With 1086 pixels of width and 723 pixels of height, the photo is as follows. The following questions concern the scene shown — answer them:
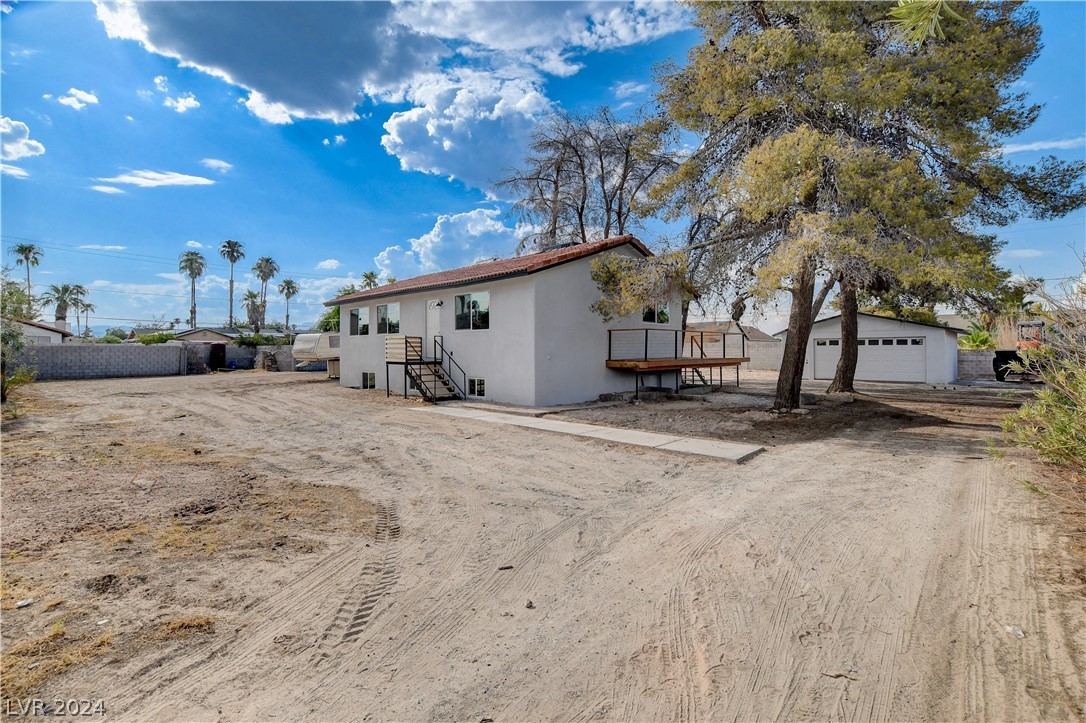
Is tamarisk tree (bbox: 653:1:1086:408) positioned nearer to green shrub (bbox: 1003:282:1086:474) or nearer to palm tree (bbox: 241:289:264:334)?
green shrub (bbox: 1003:282:1086:474)

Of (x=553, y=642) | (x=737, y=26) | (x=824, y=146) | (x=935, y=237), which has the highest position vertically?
(x=737, y=26)

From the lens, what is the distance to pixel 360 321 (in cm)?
1992

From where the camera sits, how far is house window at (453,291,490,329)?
47.0ft

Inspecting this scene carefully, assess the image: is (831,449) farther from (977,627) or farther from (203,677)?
(203,677)

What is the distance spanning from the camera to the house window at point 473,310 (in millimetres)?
14336

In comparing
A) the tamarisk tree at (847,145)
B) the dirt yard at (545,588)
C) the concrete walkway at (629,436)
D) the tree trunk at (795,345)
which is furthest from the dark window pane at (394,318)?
the tree trunk at (795,345)

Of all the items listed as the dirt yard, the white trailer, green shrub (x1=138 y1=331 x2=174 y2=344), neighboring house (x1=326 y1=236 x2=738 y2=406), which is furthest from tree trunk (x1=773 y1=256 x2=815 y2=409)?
green shrub (x1=138 y1=331 x2=174 y2=344)

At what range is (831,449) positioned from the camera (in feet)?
26.4

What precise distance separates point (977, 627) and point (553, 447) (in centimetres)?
600

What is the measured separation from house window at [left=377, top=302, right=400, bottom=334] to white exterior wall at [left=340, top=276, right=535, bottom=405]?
247 millimetres

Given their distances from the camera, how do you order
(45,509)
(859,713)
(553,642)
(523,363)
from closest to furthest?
(859,713) → (553,642) → (45,509) → (523,363)

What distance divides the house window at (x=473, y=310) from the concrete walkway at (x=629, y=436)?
291 centimetres

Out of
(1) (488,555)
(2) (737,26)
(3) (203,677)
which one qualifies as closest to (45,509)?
(3) (203,677)

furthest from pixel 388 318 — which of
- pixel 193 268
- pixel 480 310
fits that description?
pixel 193 268
